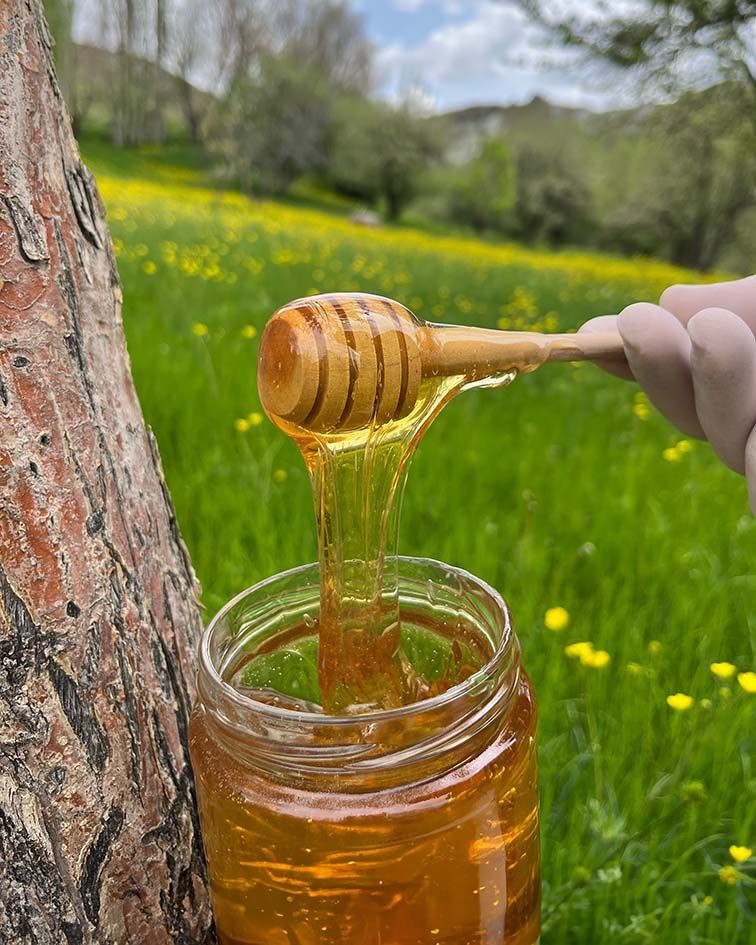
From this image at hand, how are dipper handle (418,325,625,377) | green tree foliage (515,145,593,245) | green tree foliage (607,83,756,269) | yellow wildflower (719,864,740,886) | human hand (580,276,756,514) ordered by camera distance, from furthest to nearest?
green tree foliage (515,145,593,245) < green tree foliage (607,83,756,269) < yellow wildflower (719,864,740,886) < human hand (580,276,756,514) < dipper handle (418,325,625,377)

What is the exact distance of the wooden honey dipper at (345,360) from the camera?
0.66m

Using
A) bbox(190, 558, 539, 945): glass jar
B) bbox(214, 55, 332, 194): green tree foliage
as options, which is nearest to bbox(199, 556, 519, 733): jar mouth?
bbox(190, 558, 539, 945): glass jar

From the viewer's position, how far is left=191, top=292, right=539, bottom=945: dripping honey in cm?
69

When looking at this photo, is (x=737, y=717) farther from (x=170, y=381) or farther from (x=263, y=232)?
(x=263, y=232)

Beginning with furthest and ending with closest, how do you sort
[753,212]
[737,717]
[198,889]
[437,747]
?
1. [753,212]
2. [737,717]
3. [198,889]
4. [437,747]

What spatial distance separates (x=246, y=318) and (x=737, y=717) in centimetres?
316

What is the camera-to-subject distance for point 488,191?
32312 mm

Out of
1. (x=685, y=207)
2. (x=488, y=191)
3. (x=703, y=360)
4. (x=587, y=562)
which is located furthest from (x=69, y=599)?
(x=488, y=191)

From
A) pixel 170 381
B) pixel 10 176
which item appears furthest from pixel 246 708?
pixel 170 381

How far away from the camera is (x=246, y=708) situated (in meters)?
0.71

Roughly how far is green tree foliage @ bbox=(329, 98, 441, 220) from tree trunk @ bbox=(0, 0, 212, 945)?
107 feet

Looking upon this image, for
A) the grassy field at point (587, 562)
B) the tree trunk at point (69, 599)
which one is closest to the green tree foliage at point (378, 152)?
the grassy field at point (587, 562)

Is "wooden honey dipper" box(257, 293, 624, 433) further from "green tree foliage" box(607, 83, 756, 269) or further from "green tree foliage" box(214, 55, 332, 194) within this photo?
"green tree foliage" box(214, 55, 332, 194)

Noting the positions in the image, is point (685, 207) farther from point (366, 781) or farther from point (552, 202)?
point (366, 781)
